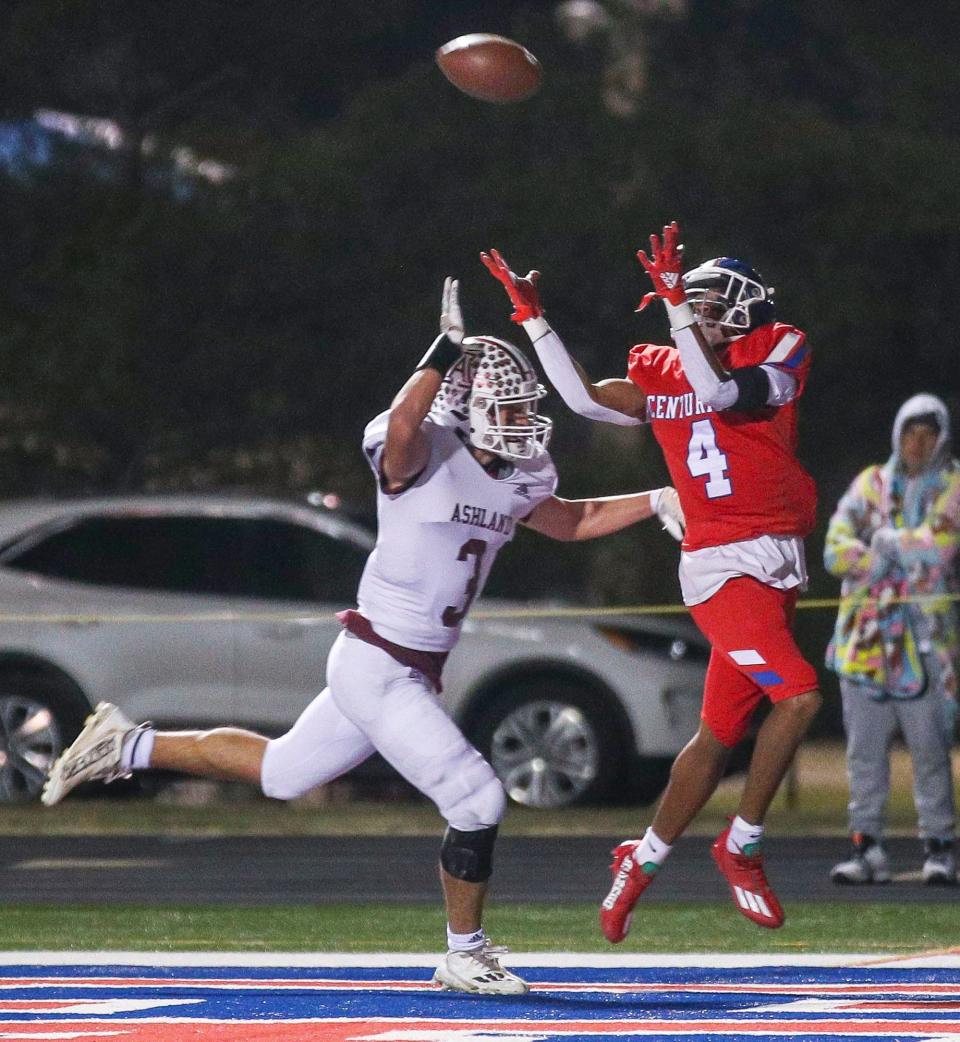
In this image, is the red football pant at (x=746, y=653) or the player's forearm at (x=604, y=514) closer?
the red football pant at (x=746, y=653)

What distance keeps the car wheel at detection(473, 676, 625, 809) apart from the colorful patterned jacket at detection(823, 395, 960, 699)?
10.8 feet

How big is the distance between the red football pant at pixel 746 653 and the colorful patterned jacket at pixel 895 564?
280 centimetres

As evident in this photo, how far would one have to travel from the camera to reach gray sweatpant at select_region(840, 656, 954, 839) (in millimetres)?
11234

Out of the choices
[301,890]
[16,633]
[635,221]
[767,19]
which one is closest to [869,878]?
[301,890]

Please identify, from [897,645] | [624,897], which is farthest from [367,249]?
[624,897]

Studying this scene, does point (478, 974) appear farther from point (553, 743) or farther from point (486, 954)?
point (553, 743)

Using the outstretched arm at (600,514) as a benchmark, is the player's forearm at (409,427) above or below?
above

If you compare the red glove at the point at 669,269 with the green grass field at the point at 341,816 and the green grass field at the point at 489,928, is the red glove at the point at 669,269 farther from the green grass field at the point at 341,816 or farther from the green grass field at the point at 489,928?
the green grass field at the point at 341,816

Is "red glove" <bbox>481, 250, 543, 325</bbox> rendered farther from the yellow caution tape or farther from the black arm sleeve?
the yellow caution tape

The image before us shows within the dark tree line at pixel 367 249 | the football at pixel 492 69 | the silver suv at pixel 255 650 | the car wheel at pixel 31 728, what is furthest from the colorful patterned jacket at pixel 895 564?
the dark tree line at pixel 367 249

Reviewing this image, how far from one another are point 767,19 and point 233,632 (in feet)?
50.3

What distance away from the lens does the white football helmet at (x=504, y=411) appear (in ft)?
26.1

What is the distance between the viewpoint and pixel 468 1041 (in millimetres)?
6848

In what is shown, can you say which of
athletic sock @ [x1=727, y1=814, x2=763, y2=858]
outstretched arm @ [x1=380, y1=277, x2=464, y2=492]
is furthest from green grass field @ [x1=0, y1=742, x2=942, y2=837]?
outstretched arm @ [x1=380, y1=277, x2=464, y2=492]
